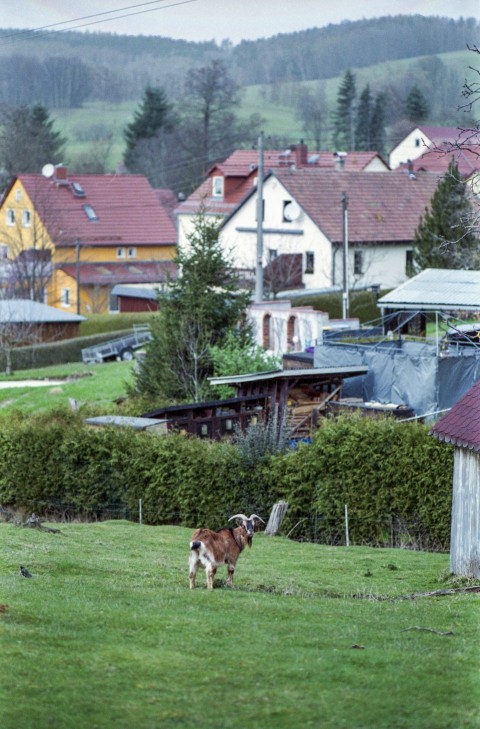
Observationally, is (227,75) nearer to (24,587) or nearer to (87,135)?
(87,135)

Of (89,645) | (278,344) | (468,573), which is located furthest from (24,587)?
(278,344)

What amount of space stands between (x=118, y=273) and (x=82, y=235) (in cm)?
2981

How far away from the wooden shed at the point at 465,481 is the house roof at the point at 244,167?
50.2 m

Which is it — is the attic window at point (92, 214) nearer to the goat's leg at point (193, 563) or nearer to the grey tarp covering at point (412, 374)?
the grey tarp covering at point (412, 374)

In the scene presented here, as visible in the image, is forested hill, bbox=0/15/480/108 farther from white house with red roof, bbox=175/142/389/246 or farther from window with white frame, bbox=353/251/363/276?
white house with red roof, bbox=175/142/389/246

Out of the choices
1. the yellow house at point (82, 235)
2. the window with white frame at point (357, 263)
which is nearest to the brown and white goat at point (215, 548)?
the yellow house at point (82, 235)

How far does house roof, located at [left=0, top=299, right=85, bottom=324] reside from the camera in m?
54.7

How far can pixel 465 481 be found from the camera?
16.7m

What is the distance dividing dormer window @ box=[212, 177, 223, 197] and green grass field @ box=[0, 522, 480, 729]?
55281 millimetres

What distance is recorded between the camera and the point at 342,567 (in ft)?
57.9

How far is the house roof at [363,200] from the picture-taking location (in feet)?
196

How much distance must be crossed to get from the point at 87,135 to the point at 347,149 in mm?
54547

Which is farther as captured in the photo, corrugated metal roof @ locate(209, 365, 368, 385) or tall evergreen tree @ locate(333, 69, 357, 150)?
corrugated metal roof @ locate(209, 365, 368, 385)

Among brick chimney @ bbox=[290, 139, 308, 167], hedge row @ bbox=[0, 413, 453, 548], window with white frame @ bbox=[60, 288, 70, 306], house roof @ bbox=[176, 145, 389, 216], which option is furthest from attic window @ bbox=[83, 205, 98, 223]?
house roof @ bbox=[176, 145, 389, 216]
